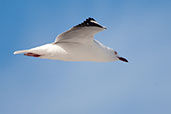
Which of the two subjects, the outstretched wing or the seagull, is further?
the seagull

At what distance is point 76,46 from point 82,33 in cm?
66

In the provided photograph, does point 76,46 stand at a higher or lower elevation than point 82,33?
lower

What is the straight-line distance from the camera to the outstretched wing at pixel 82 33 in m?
9.70

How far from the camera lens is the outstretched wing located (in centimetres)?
970

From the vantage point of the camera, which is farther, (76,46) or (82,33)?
(76,46)

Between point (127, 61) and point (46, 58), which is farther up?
point (127, 61)

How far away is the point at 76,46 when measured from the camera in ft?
34.9

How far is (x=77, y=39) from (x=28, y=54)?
156 centimetres

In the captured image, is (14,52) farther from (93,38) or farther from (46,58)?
(93,38)

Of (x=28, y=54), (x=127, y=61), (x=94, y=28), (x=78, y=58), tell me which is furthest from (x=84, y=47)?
(x=127, y=61)

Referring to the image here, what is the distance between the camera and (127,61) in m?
12.7

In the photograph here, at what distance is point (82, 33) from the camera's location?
10117 mm

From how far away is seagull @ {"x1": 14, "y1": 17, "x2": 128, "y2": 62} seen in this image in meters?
9.83

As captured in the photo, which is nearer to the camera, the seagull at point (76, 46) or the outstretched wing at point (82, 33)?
the outstretched wing at point (82, 33)
